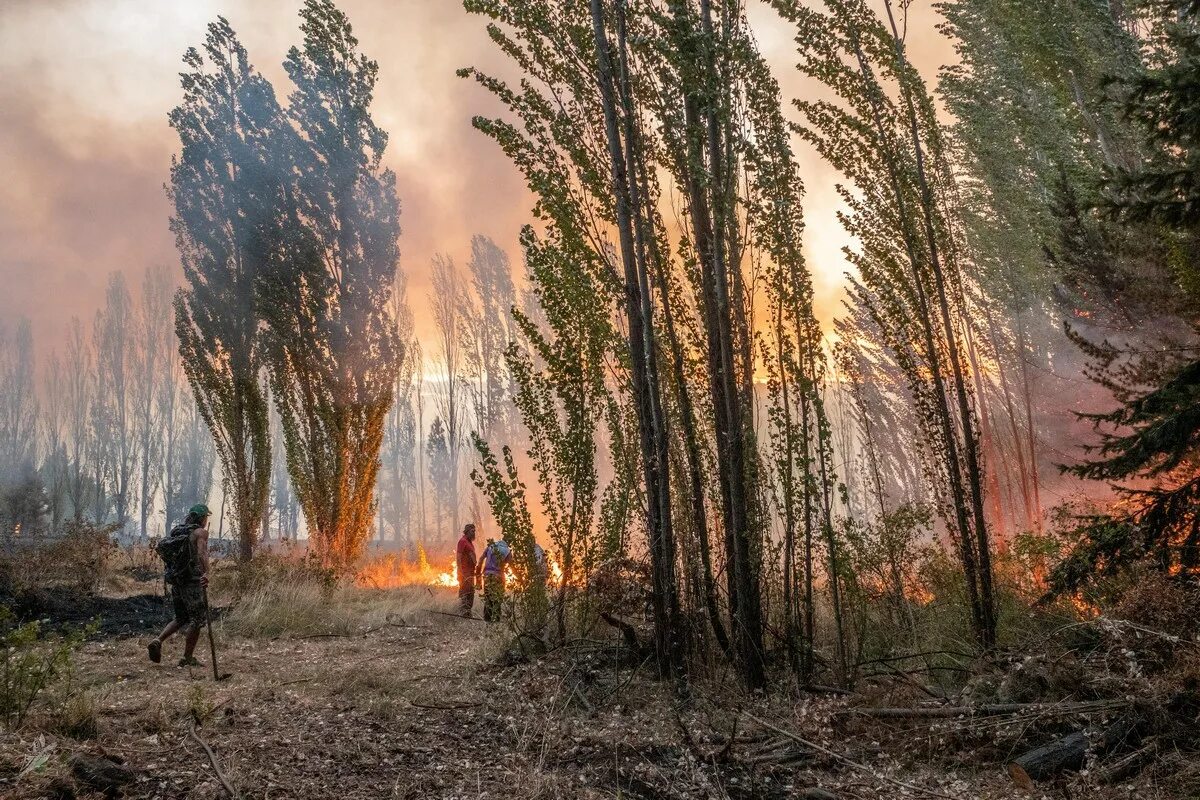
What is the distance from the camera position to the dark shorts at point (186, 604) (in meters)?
6.51

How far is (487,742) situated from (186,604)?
14.4 ft

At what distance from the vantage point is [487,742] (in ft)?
12.9

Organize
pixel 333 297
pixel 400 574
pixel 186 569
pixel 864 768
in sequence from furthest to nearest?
pixel 400 574, pixel 333 297, pixel 186 569, pixel 864 768

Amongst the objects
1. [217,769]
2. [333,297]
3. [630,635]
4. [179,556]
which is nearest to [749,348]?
[630,635]

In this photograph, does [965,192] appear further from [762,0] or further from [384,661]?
[384,661]

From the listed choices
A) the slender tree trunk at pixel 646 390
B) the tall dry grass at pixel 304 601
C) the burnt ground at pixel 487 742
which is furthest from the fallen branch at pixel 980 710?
the tall dry grass at pixel 304 601

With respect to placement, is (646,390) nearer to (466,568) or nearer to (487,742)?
(487,742)

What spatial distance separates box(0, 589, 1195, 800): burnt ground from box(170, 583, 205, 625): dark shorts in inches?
34.2

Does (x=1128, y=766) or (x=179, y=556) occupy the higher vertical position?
(x=179, y=556)

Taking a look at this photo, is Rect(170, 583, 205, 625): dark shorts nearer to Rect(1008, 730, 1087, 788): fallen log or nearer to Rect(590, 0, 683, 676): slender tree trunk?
Rect(590, 0, 683, 676): slender tree trunk

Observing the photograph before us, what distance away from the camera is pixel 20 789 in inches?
104

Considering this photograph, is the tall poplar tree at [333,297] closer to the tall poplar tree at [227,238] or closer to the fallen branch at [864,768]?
the tall poplar tree at [227,238]

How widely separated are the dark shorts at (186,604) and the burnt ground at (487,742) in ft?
2.85

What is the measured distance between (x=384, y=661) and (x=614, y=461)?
3.06 m
